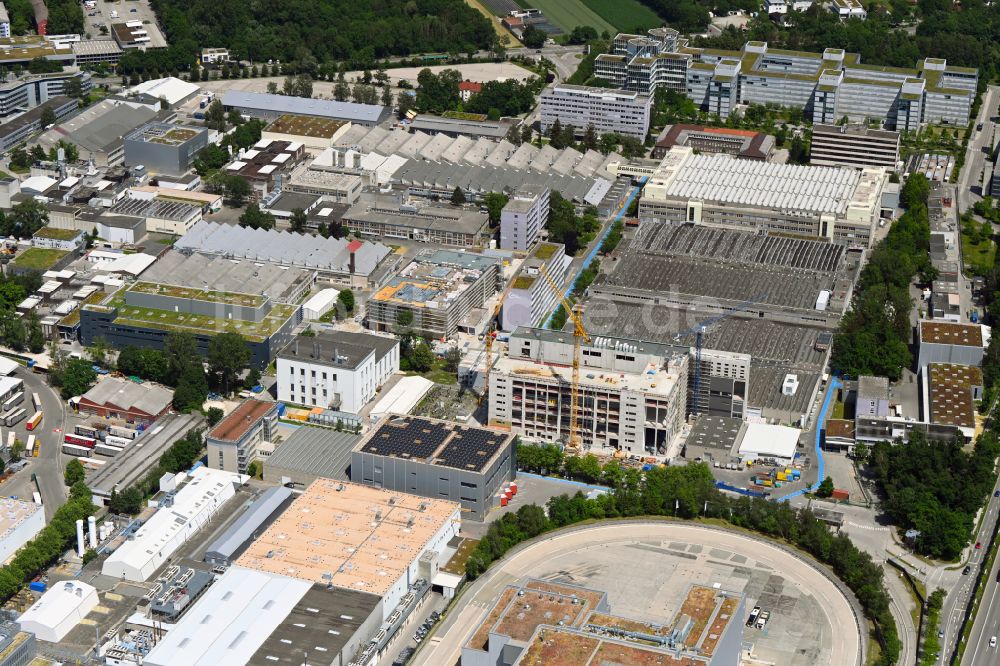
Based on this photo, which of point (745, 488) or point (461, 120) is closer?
point (745, 488)

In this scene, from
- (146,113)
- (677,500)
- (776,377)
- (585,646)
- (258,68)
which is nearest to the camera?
(585,646)

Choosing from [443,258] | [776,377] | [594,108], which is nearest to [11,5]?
[594,108]

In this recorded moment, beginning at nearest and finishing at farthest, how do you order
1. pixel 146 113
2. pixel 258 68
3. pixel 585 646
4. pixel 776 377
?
pixel 585 646 → pixel 776 377 → pixel 146 113 → pixel 258 68

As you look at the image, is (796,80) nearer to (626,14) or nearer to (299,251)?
(626,14)

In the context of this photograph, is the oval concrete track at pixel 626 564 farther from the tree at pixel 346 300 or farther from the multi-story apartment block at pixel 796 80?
the multi-story apartment block at pixel 796 80

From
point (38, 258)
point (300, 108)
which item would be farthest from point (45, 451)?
point (300, 108)

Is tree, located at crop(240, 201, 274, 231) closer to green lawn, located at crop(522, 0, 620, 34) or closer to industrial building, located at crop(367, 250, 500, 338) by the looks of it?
industrial building, located at crop(367, 250, 500, 338)

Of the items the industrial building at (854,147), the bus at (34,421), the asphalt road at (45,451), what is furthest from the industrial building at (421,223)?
the bus at (34,421)

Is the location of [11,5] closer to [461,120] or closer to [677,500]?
[461,120]
